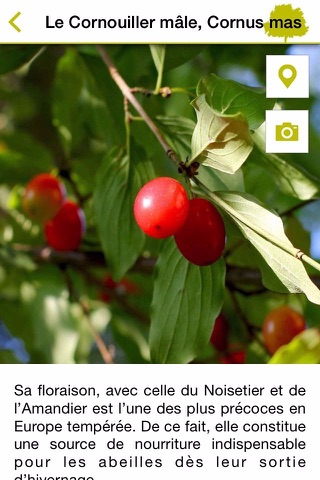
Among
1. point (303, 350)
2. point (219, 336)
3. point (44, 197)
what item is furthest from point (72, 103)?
point (303, 350)

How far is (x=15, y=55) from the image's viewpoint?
0.84 meters

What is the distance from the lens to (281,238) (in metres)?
0.56

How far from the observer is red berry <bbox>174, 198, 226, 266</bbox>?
60cm

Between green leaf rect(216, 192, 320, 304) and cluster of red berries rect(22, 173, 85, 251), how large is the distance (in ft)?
1.45

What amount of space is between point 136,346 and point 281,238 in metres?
0.57

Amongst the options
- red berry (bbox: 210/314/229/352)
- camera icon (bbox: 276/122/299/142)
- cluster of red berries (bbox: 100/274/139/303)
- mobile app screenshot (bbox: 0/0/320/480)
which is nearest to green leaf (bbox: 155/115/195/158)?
mobile app screenshot (bbox: 0/0/320/480)

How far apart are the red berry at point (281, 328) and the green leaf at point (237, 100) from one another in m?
0.33

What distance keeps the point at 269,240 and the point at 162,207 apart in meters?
0.09

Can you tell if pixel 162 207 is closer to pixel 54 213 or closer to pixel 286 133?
pixel 286 133

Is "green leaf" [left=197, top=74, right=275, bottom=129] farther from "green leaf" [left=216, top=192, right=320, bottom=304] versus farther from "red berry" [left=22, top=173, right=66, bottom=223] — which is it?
"red berry" [left=22, top=173, right=66, bottom=223]
